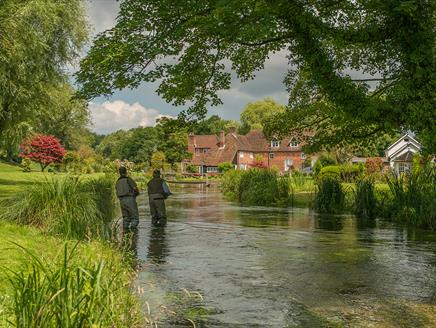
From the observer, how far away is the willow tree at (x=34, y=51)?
23.3 m

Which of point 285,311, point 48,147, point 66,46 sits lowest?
point 285,311

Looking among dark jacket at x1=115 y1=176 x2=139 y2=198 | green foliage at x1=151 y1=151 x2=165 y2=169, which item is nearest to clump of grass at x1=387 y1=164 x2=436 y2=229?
dark jacket at x1=115 y1=176 x2=139 y2=198

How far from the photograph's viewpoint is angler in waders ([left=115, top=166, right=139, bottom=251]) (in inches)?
653

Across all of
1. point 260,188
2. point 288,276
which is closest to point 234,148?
point 260,188

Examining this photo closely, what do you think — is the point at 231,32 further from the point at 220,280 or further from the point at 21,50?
the point at 21,50

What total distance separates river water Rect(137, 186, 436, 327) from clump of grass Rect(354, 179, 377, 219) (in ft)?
14.3

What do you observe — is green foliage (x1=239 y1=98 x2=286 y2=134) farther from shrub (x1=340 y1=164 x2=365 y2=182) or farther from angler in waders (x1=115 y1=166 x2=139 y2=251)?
angler in waders (x1=115 y1=166 x2=139 y2=251)

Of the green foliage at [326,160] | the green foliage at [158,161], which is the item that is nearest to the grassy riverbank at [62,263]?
the green foliage at [326,160]

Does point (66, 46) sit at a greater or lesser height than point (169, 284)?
greater

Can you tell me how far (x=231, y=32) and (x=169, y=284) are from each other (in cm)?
685

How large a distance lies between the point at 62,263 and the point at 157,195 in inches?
451

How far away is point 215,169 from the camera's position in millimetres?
99000

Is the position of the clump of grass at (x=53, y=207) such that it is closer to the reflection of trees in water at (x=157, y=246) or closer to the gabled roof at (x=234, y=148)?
the reflection of trees in water at (x=157, y=246)

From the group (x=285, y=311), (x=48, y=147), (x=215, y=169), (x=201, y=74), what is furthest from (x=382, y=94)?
(x=215, y=169)
